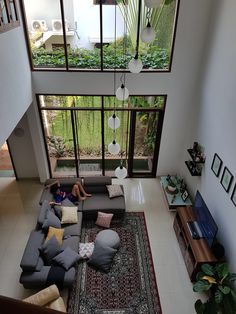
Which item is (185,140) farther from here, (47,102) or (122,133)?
(47,102)

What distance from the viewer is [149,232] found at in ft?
18.1

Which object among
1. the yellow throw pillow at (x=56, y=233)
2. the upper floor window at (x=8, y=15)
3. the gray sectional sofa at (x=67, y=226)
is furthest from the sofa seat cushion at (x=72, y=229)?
the upper floor window at (x=8, y=15)

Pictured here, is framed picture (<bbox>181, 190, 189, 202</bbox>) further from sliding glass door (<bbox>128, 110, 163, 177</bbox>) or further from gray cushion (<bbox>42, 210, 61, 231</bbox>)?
gray cushion (<bbox>42, 210, 61, 231</bbox>)

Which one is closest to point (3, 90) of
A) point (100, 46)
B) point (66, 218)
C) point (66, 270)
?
point (100, 46)

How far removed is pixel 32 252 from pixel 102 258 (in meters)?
1.27

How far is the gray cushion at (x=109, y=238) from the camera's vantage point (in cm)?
499

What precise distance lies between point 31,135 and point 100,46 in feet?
8.68

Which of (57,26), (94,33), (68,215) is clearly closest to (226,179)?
(68,215)

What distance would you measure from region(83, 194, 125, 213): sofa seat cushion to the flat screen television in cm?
162

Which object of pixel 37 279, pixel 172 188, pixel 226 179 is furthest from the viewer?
pixel 172 188

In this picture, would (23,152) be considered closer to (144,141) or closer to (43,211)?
(43,211)

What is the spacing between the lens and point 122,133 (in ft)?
21.1

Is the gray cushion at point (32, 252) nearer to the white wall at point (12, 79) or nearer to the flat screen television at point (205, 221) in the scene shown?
the white wall at point (12, 79)

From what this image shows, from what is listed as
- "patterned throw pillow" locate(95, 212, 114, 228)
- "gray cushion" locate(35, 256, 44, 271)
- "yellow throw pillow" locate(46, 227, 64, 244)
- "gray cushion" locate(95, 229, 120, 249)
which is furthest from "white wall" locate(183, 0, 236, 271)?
"gray cushion" locate(35, 256, 44, 271)
